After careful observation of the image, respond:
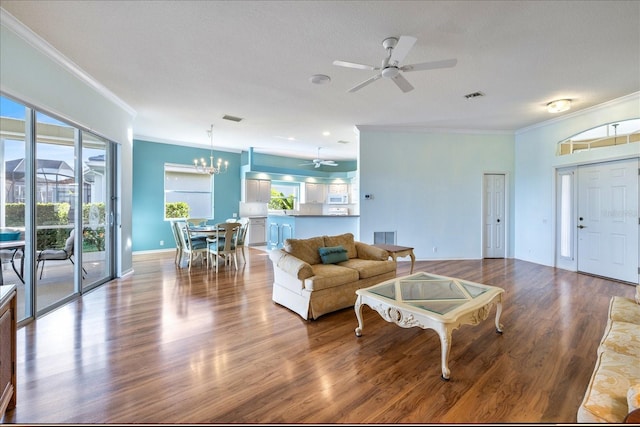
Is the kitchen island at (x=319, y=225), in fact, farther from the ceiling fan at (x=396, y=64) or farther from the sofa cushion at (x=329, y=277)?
the ceiling fan at (x=396, y=64)

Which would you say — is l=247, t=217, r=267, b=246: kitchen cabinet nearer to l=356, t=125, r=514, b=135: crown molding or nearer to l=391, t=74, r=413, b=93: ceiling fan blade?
l=356, t=125, r=514, b=135: crown molding

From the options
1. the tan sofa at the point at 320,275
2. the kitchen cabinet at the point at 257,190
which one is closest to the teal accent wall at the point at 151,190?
the kitchen cabinet at the point at 257,190

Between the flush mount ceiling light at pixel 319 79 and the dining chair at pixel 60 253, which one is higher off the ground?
the flush mount ceiling light at pixel 319 79

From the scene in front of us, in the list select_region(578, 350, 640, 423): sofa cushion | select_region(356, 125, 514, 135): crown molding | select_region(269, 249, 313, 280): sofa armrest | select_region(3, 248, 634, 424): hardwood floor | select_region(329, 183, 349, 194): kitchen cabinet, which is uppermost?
select_region(356, 125, 514, 135): crown molding

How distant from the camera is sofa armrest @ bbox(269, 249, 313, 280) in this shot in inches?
127

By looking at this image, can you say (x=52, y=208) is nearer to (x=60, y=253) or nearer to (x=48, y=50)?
(x=60, y=253)

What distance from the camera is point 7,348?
1.72 m

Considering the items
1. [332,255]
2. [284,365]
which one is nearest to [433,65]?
[332,255]

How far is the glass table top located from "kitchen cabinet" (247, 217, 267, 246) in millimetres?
6625

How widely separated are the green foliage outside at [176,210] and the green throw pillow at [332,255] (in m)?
5.80

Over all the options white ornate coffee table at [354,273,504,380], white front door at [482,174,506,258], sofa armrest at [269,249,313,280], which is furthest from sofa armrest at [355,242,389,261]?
white front door at [482,174,506,258]

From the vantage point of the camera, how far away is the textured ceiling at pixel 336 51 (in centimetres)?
250

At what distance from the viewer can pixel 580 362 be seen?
2.33 m

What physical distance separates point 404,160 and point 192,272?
514cm
